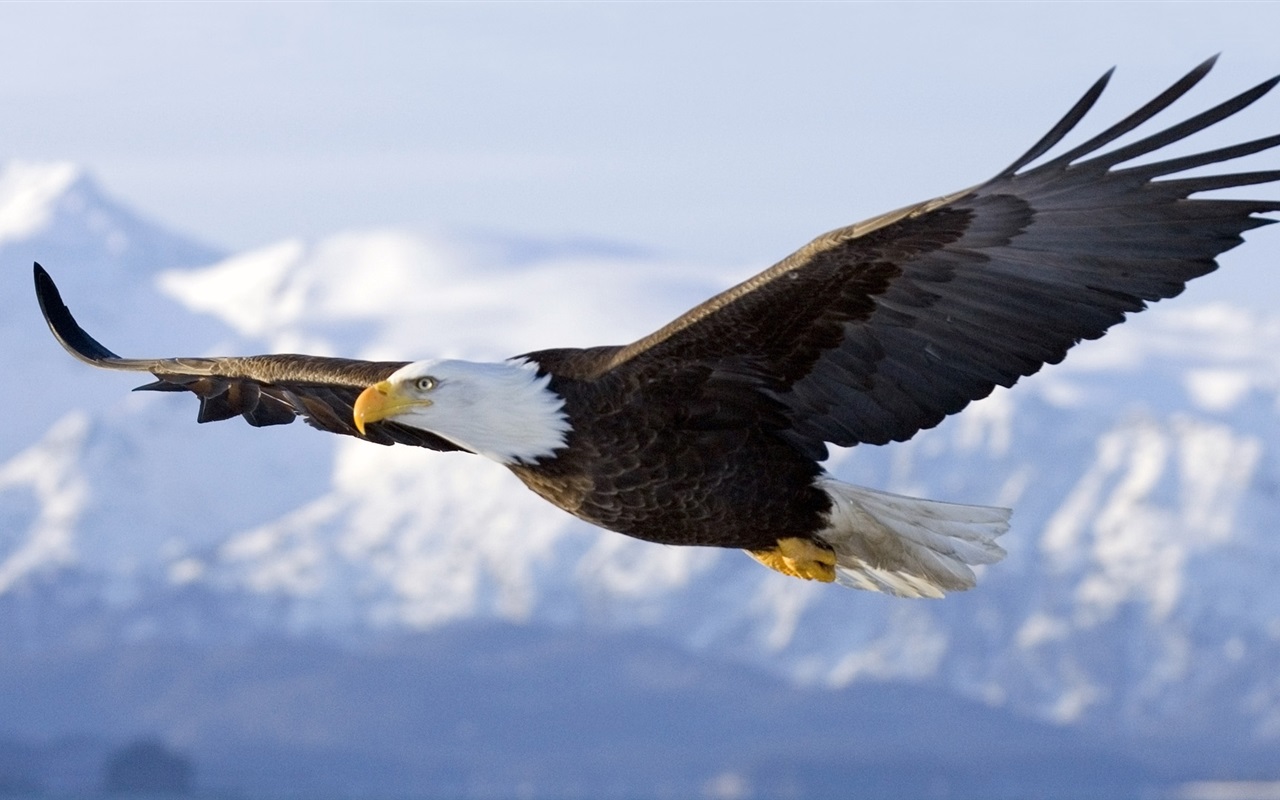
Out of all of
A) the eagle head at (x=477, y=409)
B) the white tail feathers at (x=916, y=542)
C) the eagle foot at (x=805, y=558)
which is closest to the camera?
the eagle head at (x=477, y=409)

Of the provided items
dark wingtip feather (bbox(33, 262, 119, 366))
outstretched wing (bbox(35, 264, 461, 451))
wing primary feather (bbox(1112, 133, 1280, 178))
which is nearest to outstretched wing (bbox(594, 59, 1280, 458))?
wing primary feather (bbox(1112, 133, 1280, 178))

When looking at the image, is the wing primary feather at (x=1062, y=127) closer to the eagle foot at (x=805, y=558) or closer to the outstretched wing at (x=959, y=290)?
the outstretched wing at (x=959, y=290)

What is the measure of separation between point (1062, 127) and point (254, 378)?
3.43 m

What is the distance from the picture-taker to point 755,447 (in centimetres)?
757

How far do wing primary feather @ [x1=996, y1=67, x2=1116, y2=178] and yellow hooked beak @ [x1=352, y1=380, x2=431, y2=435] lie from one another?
187 centimetres

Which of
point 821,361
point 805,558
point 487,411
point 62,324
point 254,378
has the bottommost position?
point 805,558

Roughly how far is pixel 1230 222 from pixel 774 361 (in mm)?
1396

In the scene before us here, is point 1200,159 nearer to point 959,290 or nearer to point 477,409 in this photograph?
point 959,290

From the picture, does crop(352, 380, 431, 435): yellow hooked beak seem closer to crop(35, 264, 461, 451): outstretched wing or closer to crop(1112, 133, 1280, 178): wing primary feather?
crop(35, 264, 461, 451): outstretched wing

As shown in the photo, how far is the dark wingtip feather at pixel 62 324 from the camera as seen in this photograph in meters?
8.99

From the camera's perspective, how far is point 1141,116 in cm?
→ 649

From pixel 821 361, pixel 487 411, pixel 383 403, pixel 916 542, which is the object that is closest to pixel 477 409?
pixel 487 411

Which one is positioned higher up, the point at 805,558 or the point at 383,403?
the point at 383,403

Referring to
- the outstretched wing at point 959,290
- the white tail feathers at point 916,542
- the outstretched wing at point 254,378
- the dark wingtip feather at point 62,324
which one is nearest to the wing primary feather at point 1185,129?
the outstretched wing at point 959,290
